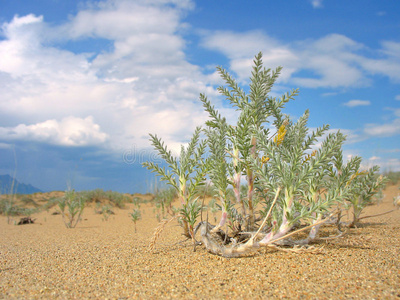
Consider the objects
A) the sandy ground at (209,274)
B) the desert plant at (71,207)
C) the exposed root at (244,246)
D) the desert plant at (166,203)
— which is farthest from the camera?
the desert plant at (71,207)

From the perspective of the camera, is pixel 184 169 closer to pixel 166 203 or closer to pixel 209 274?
pixel 209 274

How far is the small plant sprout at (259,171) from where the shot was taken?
286 centimetres

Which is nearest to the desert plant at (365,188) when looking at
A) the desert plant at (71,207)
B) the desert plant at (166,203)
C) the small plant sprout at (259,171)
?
the small plant sprout at (259,171)

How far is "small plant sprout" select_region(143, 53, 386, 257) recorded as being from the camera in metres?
2.86

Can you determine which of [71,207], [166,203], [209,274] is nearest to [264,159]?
[209,274]

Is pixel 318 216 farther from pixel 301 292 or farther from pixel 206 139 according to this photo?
pixel 206 139

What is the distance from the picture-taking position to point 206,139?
3.46 metres

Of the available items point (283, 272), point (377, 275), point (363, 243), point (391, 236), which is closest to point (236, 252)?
point (283, 272)

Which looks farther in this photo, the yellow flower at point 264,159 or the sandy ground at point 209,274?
the yellow flower at point 264,159

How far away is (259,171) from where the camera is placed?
2943 mm

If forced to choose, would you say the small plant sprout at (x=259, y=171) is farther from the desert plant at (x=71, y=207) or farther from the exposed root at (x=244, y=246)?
the desert plant at (x=71, y=207)

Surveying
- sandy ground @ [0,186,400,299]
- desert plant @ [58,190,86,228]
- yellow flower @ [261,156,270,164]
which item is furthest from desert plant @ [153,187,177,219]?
yellow flower @ [261,156,270,164]

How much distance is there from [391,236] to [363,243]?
79cm

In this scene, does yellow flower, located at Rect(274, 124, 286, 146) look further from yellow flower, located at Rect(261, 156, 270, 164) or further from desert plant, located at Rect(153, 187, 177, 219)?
desert plant, located at Rect(153, 187, 177, 219)
